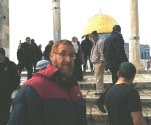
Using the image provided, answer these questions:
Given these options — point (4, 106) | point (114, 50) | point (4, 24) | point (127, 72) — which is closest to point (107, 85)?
point (114, 50)

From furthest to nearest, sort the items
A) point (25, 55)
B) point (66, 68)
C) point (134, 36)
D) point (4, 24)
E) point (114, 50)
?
1. point (134, 36)
2. point (25, 55)
3. point (4, 24)
4. point (114, 50)
5. point (66, 68)

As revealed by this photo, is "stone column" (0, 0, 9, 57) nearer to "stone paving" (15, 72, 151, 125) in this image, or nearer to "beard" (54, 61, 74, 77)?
"stone paving" (15, 72, 151, 125)

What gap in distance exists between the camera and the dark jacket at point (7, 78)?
546 cm

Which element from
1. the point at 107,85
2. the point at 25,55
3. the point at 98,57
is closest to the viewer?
the point at 98,57

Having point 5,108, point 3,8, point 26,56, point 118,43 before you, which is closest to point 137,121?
point 5,108

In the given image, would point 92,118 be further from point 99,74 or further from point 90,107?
point 99,74

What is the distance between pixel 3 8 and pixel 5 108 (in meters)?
4.74

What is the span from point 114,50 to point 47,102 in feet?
18.7

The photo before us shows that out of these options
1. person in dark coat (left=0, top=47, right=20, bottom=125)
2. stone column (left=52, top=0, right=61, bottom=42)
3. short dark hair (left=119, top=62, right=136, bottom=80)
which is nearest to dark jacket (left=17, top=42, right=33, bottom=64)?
stone column (left=52, top=0, right=61, bottom=42)

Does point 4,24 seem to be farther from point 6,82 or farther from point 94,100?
point 6,82

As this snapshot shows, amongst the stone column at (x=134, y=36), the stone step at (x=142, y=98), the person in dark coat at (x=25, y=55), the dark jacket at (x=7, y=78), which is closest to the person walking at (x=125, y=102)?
the dark jacket at (x=7, y=78)

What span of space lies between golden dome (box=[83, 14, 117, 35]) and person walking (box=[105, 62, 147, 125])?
213 feet

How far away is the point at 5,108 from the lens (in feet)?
18.2

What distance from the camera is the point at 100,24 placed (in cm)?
6894
